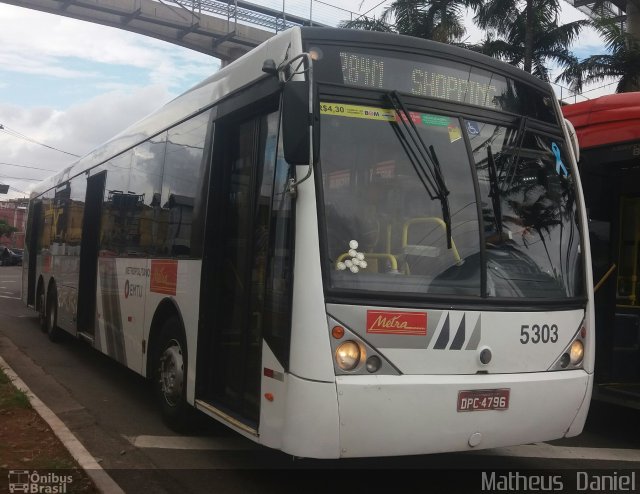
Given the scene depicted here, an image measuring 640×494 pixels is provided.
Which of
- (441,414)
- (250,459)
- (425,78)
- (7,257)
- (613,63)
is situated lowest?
(250,459)

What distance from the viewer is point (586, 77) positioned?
19.9 metres

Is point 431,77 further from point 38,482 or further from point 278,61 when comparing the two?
point 38,482

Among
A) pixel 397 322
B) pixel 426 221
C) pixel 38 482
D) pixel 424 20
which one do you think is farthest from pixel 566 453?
pixel 424 20

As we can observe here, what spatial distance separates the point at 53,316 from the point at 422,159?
9197mm

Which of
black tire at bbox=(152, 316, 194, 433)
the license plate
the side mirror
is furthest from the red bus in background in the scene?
black tire at bbox=(152, 316, 194, 433)

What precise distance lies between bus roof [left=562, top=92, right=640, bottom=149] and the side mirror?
410 cm

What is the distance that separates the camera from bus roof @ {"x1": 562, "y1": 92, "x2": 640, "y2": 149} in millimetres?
6676

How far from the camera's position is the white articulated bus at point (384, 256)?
13.3 ft

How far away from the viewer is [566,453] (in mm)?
5934

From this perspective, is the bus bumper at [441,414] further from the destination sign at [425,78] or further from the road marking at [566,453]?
the destination sign at [425,78]

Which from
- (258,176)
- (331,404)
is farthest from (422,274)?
(258,176)

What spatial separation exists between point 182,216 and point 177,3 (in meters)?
15.3

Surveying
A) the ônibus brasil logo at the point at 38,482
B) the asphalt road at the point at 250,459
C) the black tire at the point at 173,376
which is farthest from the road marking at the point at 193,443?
the ônibus brasil logo at the point at 38,482

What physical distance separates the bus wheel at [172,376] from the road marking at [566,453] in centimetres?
264
